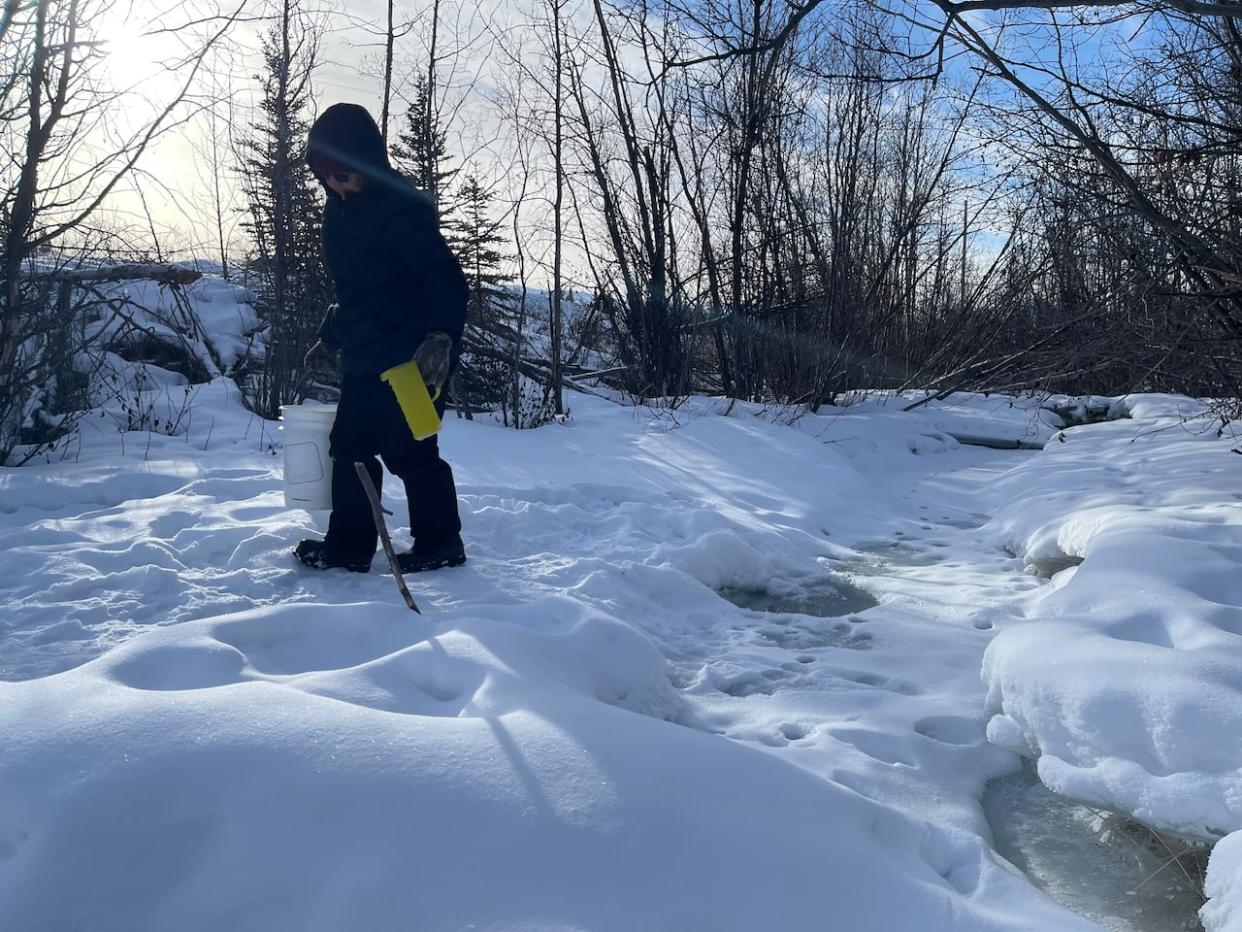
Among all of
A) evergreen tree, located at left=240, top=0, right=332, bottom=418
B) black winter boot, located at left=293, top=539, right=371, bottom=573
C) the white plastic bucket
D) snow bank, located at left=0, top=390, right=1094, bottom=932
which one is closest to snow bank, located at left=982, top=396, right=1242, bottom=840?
snow bank, located at left=0, top=390, right=1094, bottom=932

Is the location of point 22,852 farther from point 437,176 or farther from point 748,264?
point 748,264

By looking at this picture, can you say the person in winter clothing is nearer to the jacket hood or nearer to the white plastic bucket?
the jacket hood

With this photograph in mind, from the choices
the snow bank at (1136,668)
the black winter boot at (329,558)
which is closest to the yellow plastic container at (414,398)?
the black winter boot at (329,558)

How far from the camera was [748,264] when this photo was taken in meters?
10.3

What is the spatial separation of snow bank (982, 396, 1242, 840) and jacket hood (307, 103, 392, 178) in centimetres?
278

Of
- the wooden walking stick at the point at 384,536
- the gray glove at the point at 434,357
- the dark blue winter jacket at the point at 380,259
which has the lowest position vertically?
the wooden walking stick at the point at 384,536

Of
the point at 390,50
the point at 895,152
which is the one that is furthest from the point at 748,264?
the point at 390,50

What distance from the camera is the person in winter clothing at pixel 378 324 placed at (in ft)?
10.7

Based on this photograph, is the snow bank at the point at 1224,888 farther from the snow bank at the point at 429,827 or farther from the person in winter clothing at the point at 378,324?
the person in winter clothing at the point at 378,324

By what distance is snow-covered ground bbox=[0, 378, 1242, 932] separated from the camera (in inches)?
56.3

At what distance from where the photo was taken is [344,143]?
325 cm

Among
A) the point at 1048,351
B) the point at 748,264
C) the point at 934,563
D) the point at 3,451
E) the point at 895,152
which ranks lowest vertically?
the point at 934,563

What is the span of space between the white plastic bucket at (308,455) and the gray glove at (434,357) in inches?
25.1

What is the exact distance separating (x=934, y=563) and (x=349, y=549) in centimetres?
290
